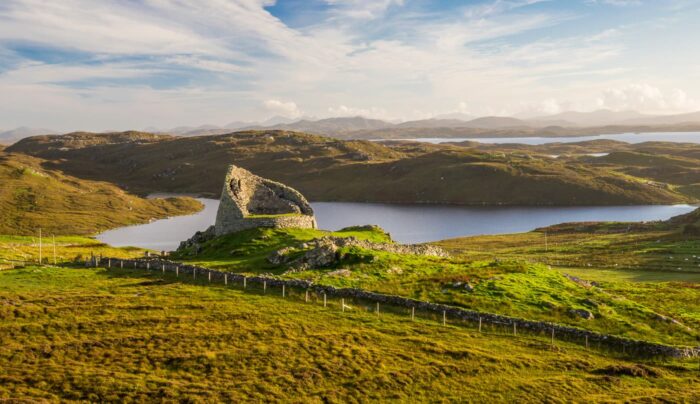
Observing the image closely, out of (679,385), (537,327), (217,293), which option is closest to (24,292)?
(217,293)

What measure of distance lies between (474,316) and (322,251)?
17518 millimetres

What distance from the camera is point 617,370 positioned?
32188 mm

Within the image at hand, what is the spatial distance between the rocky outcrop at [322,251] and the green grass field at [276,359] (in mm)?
8958

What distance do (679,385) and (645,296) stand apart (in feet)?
82.9

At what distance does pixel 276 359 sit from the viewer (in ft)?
104

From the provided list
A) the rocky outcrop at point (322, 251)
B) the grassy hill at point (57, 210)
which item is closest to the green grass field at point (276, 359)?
the rocky outcrop at point (322, 251)

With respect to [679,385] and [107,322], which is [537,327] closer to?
[679,385]

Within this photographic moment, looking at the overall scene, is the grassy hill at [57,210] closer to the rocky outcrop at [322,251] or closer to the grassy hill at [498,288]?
the grassy hill at [498,288]

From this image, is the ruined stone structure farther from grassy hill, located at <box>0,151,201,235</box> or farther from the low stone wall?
grassy hill, located at <box>0,151,201,235</box>

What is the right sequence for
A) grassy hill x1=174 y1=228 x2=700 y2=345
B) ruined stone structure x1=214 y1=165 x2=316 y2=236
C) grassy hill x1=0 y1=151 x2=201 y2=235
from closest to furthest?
grassy hill x1=174 y1=228 x2=700 y2=345, ruined stone structure x1=214 y1=165 x2=316 y2=236, grassy hill x1=0 y1=151 x2=201 y2=235

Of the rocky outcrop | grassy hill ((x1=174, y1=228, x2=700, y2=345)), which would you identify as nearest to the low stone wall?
grassy hill ((x1=174, y1=228, x2=700, y2=345))

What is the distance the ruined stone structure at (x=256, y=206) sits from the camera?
69375 mm

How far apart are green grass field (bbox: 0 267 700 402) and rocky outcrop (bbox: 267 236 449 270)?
8958mm

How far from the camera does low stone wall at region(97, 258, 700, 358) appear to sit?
115 feet
